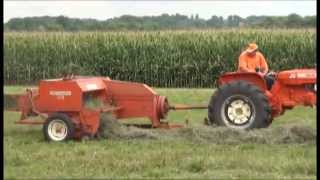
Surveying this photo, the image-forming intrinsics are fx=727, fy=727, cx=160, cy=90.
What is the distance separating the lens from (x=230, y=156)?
7582mm

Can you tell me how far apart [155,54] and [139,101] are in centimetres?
1340

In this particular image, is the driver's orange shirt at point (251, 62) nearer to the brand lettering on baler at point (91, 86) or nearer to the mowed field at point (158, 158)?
the mowed field at point (158, 158)

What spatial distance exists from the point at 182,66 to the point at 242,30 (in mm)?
2959

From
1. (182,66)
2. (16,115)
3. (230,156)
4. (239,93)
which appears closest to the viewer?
(230,156)

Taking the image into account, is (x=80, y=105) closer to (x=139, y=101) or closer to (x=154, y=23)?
(x=139, y=101)

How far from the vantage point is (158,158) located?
7.38m

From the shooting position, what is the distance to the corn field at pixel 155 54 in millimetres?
22266

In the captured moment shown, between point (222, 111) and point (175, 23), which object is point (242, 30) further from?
point (222, 111)

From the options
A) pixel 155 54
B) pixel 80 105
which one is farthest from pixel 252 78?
pixel 155 54

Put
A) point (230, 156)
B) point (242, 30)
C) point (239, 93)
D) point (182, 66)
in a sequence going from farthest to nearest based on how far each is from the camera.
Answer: point (242, 30)
point (182, 66)
point (239, 93)
point (230, 156)

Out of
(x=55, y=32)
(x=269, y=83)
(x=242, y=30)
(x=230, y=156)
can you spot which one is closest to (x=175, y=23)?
(x=242, y=30)

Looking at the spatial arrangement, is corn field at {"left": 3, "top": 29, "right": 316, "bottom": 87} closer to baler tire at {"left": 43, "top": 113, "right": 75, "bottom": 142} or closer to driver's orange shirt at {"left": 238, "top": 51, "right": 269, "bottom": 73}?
driver's orange shirt at {"left": 238, "top": 51, "right": 269, "bottom": 73}

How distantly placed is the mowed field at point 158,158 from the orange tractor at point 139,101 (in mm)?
299

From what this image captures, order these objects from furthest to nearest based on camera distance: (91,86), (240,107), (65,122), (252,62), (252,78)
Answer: (252,62) → (252,78) → (240,107) → (91,86) → (65,122)
